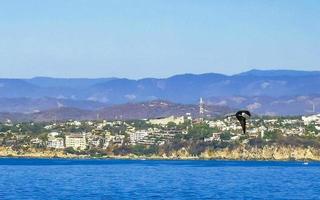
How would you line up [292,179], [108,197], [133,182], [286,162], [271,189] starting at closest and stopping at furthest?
[108,197] → [271,189] → [133,182] → [292,179] → [286,162]

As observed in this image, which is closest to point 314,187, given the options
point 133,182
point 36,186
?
point 133,182

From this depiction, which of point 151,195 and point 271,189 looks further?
point 271,189

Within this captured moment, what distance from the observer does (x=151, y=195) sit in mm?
86562

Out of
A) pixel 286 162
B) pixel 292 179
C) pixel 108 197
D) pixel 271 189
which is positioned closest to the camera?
pixel 108 197

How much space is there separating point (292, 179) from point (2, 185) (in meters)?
33.7

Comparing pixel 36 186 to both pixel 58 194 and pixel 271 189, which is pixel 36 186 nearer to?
pixel 58 194

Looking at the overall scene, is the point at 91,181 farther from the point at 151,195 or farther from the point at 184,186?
the point at 151,195

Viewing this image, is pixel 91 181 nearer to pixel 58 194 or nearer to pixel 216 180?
pixel 216 180

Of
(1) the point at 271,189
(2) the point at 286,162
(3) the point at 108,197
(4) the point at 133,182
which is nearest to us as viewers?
(3) the point at 108,197

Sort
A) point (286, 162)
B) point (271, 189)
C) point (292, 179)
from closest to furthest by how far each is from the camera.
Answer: point (271, 189) < point (292, 179) < point (286, 162)

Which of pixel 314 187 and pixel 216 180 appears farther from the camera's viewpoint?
pixel 216 180

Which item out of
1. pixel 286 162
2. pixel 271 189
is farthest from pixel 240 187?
pixel 286 162

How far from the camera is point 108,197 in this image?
83.5m

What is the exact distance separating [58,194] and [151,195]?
7302mm
